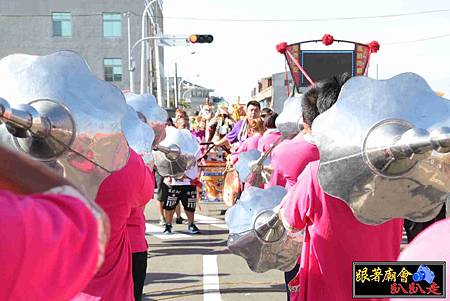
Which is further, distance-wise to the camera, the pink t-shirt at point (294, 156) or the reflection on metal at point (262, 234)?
the pink t-shirt at point (294, 156)

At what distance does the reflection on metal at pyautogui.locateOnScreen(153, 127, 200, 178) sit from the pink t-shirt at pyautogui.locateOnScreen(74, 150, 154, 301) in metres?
1.37

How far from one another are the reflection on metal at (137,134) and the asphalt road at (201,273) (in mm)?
2305

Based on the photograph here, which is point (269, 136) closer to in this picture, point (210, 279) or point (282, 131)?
point (282, 131)

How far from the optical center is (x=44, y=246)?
0.94 metres

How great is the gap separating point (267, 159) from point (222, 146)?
4.99m

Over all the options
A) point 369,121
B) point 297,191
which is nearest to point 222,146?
point 297,191

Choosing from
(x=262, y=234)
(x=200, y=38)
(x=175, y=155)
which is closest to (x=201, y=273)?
(x=175, y=155)

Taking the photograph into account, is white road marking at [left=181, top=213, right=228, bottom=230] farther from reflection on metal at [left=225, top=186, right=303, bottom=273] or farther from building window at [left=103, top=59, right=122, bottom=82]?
building window at [left=103, top=59, right=122, bottom=82]

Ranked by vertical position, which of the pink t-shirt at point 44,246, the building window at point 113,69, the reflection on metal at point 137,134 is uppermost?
the pink t-shirt at point 44,246

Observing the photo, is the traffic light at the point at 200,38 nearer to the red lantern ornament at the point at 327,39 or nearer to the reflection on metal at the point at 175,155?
the red lantern ornament at the point at 327,39

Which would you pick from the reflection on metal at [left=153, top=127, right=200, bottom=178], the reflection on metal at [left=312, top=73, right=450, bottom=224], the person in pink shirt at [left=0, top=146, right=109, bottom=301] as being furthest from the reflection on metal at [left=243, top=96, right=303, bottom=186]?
the person in pink shirt at [left=0, top=146, right=109, bottom=301]

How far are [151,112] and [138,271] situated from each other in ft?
4.55

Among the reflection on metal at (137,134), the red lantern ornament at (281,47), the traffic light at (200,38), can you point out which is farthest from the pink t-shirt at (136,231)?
the traffic light at (200,38)

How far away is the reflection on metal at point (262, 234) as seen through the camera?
2932mm
